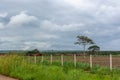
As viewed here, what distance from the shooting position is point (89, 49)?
8469 centimetres

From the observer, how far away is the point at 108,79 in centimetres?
1772

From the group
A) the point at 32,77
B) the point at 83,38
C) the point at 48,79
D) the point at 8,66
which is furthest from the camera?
the point at 83,38

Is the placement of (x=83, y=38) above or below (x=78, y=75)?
above

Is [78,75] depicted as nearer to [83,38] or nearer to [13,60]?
[13,60]

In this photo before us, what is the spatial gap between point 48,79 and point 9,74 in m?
7.35

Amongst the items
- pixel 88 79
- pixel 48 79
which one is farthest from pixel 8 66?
pixel 88 79

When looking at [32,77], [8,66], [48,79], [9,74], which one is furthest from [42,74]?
[8,66]

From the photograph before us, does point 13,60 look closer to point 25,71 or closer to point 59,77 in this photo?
point 25,71

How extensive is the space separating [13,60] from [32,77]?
31.0ft

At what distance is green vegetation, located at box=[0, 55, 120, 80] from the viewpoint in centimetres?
1873

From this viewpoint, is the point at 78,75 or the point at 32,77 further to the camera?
the point at 32,77

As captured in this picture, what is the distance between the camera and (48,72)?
21.4 m

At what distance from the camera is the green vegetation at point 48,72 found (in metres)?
18.7

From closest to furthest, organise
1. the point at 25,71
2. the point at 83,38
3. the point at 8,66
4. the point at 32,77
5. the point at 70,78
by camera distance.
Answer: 1. the point at 70,78
2. the point at 32,77
3. the point at 25,71
4. the point at 8,66
5. the point at 83,38
